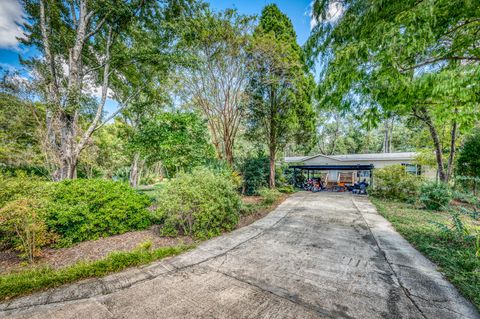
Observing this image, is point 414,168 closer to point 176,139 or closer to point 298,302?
point 176,139

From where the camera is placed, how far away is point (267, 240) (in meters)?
4.23

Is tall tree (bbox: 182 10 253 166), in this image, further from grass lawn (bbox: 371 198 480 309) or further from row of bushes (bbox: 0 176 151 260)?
grass lawn (bbox: 371 198 480 309)

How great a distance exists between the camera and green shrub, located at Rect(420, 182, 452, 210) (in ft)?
24.8

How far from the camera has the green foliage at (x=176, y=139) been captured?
798 cm

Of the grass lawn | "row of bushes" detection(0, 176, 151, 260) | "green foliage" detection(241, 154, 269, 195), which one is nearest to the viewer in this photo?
the grass lawn

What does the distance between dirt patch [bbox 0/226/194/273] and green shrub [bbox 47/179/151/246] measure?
225mm

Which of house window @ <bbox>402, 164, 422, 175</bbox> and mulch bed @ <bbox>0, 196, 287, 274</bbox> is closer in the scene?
mulch bed @ <bbox>0, 196, 287, 274</bbox>

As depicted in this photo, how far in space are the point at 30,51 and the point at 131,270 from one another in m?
12.6

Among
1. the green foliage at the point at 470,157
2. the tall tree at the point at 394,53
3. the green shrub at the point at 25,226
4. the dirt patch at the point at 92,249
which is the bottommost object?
the dirt patch at the point at 92,249

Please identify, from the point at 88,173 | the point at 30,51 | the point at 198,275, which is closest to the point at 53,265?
the point at 198,275

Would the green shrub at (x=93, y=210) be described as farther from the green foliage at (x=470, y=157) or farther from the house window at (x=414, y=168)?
the house window at (x=414, y=168)

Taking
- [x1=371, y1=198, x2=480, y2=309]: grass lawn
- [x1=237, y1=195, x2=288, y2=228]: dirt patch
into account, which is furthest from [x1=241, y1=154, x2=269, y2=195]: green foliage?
[x1=371, y1=198, x2=480, y2=309]: grass lawn

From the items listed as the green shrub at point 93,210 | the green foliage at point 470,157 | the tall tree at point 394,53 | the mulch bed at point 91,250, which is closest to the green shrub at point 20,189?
the green shrub at point 93,210

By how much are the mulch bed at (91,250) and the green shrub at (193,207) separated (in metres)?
0.30
